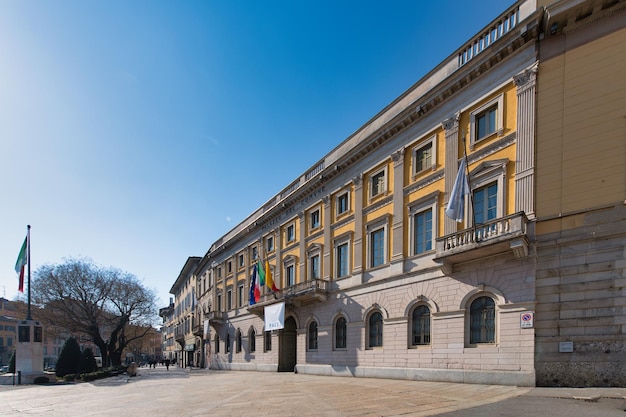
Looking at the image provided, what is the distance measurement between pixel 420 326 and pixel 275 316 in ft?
42.7

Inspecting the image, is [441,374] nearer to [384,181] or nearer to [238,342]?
[384,181]

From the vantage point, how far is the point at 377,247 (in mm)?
22703

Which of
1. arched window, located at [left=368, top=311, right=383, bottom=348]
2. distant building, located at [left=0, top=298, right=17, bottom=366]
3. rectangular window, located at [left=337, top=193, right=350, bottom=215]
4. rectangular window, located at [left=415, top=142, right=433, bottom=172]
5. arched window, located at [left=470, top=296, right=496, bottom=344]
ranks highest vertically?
rectangular window, located at [left=415, top=142, right=433, bottom=172]

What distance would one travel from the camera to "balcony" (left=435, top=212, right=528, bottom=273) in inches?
565

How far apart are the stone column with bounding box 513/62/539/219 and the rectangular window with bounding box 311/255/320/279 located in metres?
15.3

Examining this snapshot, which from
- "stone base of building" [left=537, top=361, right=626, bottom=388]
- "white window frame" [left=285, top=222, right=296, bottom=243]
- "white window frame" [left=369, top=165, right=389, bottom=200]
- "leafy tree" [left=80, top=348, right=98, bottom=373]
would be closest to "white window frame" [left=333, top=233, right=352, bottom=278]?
"white window frame" [left=369, top=165, right=389, bottom=200]

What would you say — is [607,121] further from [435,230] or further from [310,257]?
[310,257]

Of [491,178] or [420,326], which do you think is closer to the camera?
[491,178]

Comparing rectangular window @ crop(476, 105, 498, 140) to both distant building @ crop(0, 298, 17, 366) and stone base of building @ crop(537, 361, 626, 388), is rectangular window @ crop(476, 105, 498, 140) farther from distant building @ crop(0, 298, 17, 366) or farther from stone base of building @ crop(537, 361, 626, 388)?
distant building @ crop(0, 298, 17, 366)

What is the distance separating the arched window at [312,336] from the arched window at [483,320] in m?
13.0

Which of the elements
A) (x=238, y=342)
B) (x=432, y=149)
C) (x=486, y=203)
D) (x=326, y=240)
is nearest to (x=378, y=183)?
(x=432, y=149)

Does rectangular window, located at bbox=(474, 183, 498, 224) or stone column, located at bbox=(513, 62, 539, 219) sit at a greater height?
stone column, located at bbox=(513, 62, 539, 219)

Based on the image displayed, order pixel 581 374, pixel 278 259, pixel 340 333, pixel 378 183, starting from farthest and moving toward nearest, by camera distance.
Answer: pixel 278 259, pixel 340 333, pixel 378 183, pixel 581 374

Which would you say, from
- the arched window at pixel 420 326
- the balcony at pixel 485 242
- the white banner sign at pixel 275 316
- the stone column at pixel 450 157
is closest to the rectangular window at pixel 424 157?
the stone column at pixel 450 157
